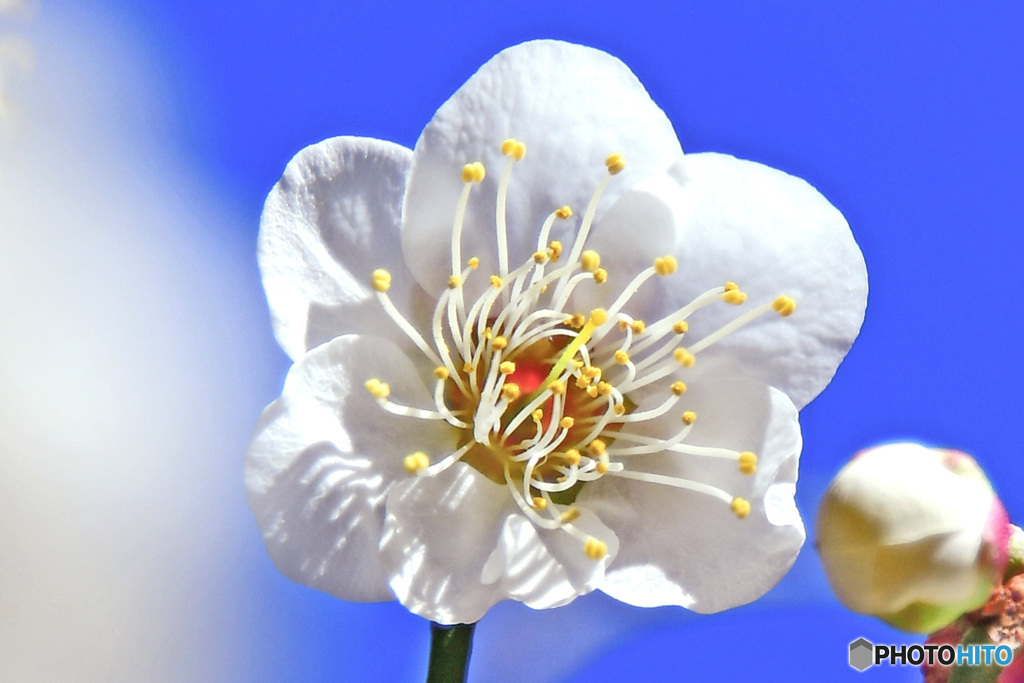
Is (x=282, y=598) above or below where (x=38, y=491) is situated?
below

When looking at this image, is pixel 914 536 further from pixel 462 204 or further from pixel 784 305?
pixel 462 204

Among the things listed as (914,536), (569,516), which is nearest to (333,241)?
(569,516)

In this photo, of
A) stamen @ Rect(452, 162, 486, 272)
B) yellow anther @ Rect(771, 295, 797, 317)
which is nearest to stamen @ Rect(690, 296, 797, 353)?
yellow anther @ Rect(771, 295, 797, 317)

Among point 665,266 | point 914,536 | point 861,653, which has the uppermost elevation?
point 665,266

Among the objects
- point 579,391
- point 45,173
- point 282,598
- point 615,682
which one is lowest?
point 615,682

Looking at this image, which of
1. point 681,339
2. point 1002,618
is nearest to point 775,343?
point 681,339

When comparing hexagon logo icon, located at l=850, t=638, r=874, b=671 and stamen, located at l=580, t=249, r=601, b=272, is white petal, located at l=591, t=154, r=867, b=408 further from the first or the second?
hexagon logo icon, located at l=850, t=638, r=874, b=671

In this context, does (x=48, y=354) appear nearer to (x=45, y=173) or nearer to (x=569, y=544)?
(x=45, y=173)
